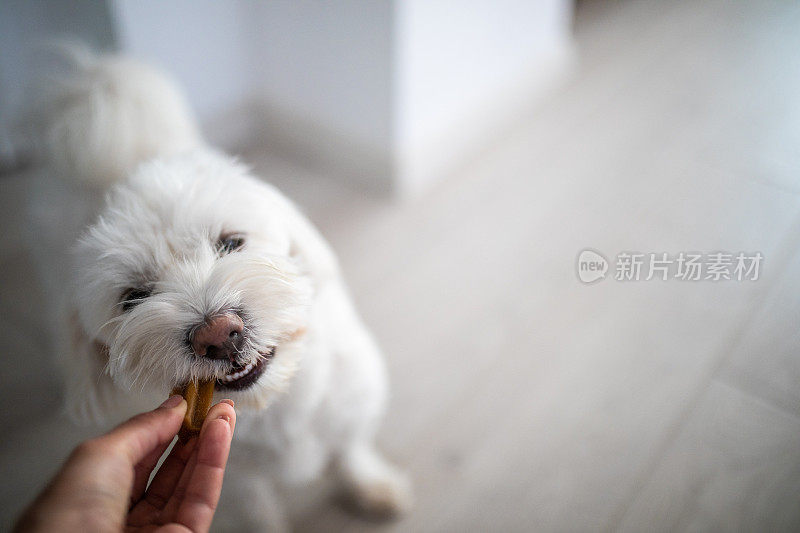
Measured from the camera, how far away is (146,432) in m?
0.58

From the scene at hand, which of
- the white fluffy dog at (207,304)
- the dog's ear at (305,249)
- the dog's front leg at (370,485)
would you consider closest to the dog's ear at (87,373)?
the white fluffy dog at (207,304)

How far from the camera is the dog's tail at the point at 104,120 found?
101 cm

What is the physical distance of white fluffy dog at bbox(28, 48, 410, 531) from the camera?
0.69 m

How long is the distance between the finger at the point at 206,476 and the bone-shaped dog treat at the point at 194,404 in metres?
0.04

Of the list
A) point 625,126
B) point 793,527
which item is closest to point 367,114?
point 625,126

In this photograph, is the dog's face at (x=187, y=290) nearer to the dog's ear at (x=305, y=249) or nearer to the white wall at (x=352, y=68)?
the dog's ear at (x=305, y=249)

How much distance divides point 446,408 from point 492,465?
162mm

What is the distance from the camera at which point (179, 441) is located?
25.7 inches

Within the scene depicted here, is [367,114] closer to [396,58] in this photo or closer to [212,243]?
[396,58]

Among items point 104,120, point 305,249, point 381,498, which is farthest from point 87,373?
point 381,498

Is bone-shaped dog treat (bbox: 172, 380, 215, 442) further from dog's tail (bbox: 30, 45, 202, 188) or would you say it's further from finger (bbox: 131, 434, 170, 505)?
dog's tail (bbox: 30, 45, 202, 188)

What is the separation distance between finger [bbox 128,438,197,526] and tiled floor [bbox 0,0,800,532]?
517 millimetres
